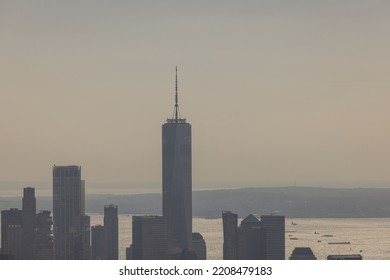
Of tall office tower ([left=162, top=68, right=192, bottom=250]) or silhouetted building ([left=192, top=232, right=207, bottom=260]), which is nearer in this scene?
silhouetted building ([left=192, top=232, right=207, bottom=260])

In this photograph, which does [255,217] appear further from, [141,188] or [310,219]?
[141,188]

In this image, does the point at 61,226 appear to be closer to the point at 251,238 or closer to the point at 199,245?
the point at 199,245

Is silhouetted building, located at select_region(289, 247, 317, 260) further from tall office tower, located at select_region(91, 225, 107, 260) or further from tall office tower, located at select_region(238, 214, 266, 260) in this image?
tall office tower, located at select_region(91, 225, 107, 260)

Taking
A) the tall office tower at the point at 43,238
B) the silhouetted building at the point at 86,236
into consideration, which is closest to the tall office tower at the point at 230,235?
the silhouetted building at the point at 86,236

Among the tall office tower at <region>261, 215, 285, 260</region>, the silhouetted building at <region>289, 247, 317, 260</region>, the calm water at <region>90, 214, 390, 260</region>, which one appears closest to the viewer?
the silhouetted building at <region>289, 247, 317, 260</region>

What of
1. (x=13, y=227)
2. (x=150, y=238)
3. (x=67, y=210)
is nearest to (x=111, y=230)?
(x=67, y=210)

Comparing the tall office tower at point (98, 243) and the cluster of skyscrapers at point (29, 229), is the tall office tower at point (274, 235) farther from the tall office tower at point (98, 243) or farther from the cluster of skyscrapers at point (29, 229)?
the cluster of skyscrapers at point (29, 229)

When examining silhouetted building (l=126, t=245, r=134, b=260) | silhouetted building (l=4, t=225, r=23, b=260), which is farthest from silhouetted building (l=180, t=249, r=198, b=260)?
silhouetted building (l=4, t=225, r=23, b=260)
